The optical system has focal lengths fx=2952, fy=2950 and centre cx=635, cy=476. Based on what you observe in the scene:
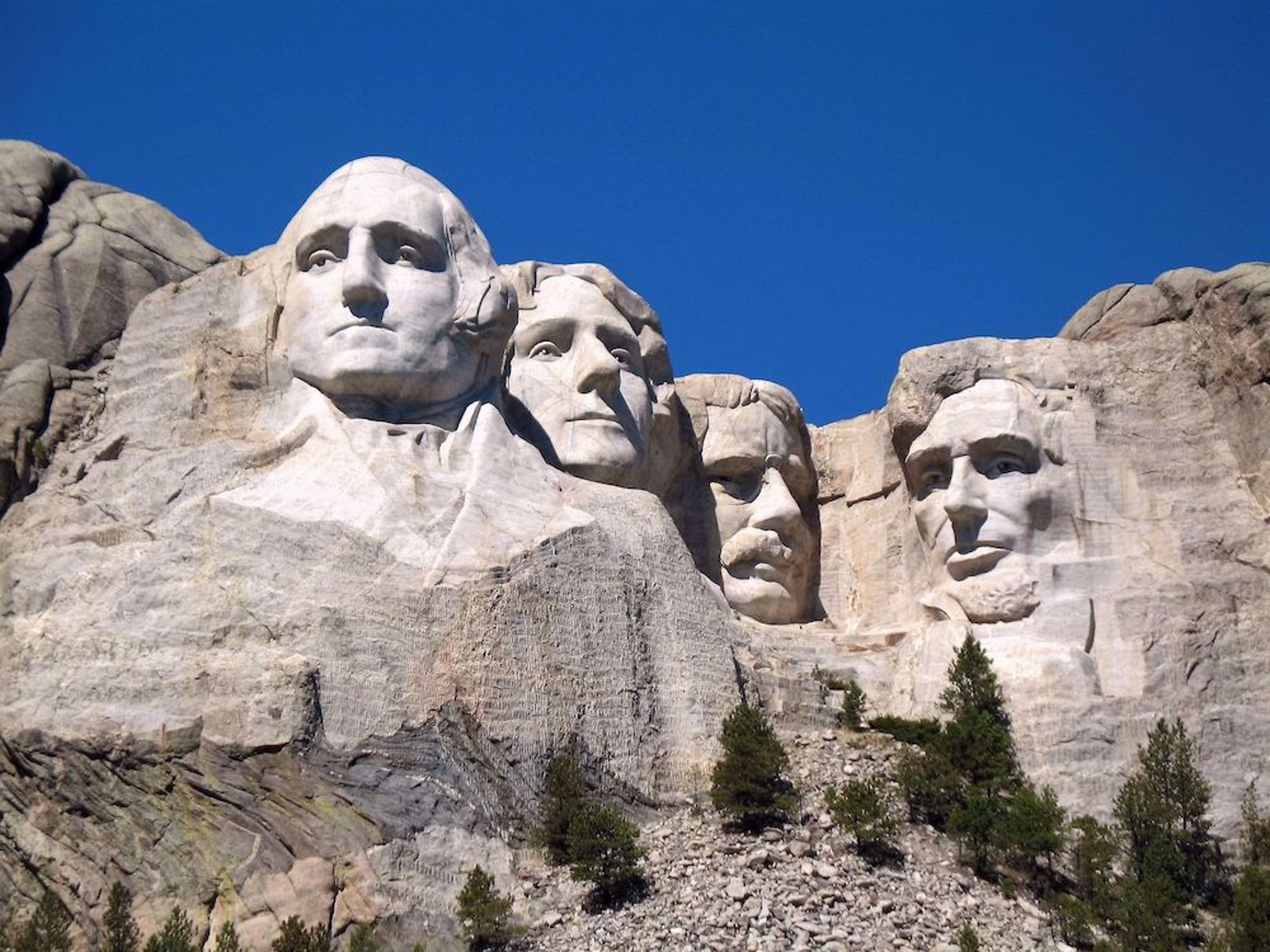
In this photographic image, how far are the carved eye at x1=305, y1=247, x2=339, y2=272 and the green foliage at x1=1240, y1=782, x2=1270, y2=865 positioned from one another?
311 inches

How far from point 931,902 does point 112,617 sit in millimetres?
5841

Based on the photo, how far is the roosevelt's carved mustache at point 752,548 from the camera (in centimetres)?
2480

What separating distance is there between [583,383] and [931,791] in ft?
15.6

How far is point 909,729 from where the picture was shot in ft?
72.8

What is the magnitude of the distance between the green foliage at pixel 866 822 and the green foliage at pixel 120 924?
15.7ft

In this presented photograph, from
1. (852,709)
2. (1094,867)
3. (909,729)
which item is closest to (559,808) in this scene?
(852,709)

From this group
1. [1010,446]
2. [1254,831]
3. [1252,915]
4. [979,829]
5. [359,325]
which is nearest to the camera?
[1252,915]

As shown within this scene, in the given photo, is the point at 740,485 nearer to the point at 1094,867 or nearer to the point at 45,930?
the point at 1094,867

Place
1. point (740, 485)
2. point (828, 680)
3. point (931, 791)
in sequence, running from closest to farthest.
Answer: point (931, 791) < point (828, 680) < point (740, 485)

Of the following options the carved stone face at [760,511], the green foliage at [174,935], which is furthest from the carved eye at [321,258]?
the green foliage at [174,935]

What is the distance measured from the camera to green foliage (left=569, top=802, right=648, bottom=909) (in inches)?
749

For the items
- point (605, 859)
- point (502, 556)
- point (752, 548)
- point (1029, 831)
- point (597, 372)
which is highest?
point (597, 372)

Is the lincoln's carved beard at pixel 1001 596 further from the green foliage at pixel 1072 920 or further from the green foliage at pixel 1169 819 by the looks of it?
the green foliage at pixel 1072 920

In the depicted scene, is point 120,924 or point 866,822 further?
point 866,822
